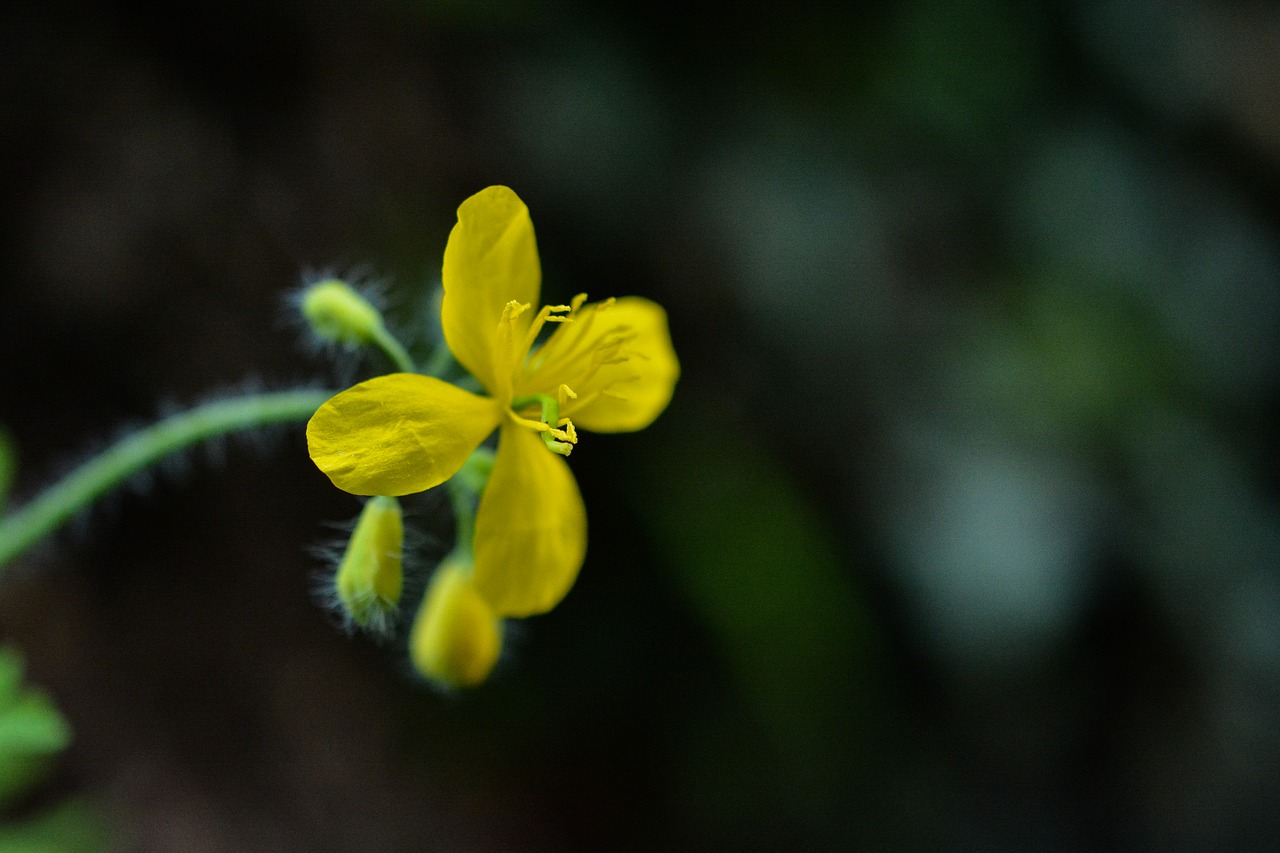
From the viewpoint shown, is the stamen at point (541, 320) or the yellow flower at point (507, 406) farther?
the stamen at point (541, 320)

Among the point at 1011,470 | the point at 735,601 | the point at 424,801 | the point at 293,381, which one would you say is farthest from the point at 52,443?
the point at 1011,470

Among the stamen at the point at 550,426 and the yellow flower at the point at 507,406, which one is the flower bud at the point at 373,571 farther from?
the stamen at the point at 550,426

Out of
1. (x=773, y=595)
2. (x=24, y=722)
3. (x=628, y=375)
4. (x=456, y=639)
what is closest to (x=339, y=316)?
(x=628, y=375)

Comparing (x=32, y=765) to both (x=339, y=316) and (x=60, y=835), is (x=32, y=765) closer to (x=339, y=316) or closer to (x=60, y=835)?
(x=60, y=835)

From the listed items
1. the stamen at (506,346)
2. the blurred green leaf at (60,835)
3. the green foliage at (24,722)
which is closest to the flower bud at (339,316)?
the stamen at (506,346)

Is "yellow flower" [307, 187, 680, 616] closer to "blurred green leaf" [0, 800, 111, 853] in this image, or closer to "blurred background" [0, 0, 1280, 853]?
"blurred background" [0, 0, 1280, 853]

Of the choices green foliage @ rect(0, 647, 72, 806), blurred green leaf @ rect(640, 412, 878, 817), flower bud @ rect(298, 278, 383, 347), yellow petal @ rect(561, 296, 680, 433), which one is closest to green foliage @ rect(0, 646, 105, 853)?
green foliage @ rect(0, 647, 72, 806)

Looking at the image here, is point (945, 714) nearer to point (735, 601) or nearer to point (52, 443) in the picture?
point (735, 601)
